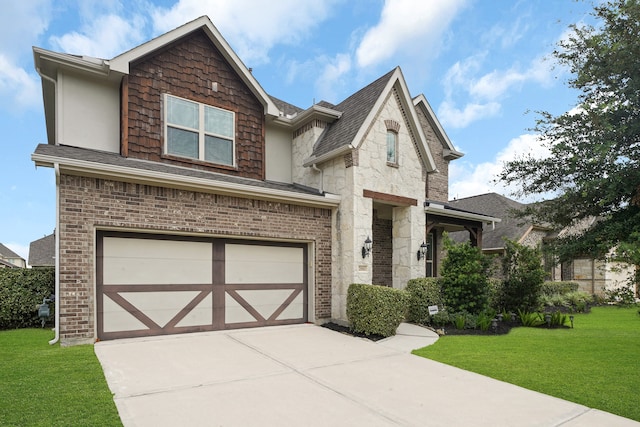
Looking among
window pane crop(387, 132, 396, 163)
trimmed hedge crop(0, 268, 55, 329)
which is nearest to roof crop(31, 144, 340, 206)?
window pane crop(387, 132, 396, 163)

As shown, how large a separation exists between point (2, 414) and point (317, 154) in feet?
27.5

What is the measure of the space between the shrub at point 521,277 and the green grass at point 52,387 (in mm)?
11707

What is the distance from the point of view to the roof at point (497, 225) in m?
18.8

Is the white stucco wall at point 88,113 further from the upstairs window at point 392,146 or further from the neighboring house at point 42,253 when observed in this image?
the neighboring house at point 42,253

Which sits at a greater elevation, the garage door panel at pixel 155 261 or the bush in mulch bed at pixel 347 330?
the garage door panel at pixel 155 261

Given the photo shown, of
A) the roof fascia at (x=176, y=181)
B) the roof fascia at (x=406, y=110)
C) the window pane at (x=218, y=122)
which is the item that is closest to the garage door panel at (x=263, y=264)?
the roof fascia at (x=176, y=181)

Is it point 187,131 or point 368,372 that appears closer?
point 368,372

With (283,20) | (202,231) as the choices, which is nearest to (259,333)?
(202,231)

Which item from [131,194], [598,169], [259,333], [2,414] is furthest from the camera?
[259,333]

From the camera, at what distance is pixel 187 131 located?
31.2 feet

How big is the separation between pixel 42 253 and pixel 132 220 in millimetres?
28083

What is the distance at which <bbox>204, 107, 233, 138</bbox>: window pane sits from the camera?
9.86 metres

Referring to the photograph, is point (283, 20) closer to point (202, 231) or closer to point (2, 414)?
point (202, 231)

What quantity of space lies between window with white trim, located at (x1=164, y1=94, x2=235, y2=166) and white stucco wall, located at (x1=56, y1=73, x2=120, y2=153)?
1241 millimetres
